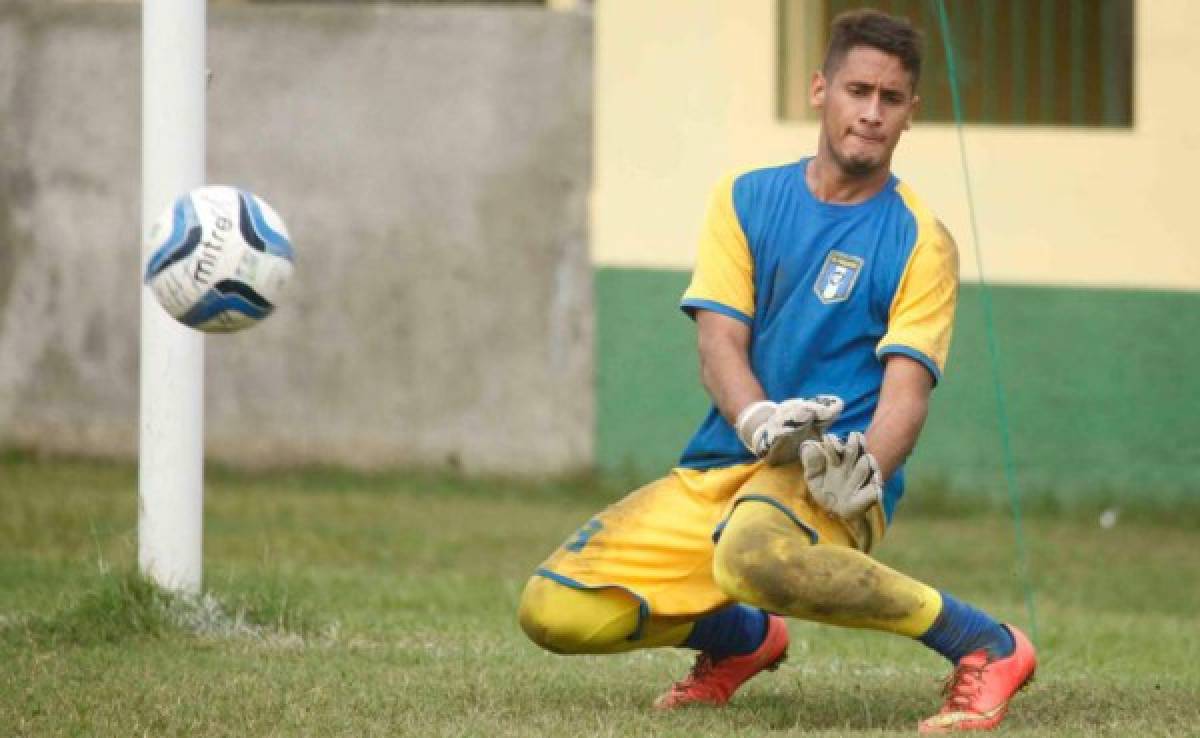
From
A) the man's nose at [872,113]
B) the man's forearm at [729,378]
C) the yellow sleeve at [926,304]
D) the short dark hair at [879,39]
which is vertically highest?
the short dark hair at [879,39]

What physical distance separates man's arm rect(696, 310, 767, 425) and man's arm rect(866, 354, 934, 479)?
1.00ft

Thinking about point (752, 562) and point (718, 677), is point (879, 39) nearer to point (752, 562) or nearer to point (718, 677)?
point (752, 562)

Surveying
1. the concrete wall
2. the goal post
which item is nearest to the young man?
the goal post

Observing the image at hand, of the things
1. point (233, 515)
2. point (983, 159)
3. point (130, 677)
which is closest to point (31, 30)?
point (233, 515)

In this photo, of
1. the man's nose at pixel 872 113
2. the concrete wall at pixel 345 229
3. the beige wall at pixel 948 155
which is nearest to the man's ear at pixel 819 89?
the man's nose at pixel 872 113

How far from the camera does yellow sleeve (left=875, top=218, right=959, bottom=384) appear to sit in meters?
5.74

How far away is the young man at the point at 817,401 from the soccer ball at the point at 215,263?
41.7 inches

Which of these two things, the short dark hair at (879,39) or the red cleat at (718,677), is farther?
Result: the red cleat at (718,677)

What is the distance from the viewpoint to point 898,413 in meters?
5.71

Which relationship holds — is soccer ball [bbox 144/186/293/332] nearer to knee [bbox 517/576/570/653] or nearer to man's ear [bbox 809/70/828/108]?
knee [bbox 517/576/570/653]

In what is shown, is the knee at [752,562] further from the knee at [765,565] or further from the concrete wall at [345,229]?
the concrete wall at [345,229]

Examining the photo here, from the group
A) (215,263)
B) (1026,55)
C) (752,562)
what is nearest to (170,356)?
(215,263)

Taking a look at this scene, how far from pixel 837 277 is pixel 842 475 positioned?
54 centimetres

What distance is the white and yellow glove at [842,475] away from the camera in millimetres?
5539
